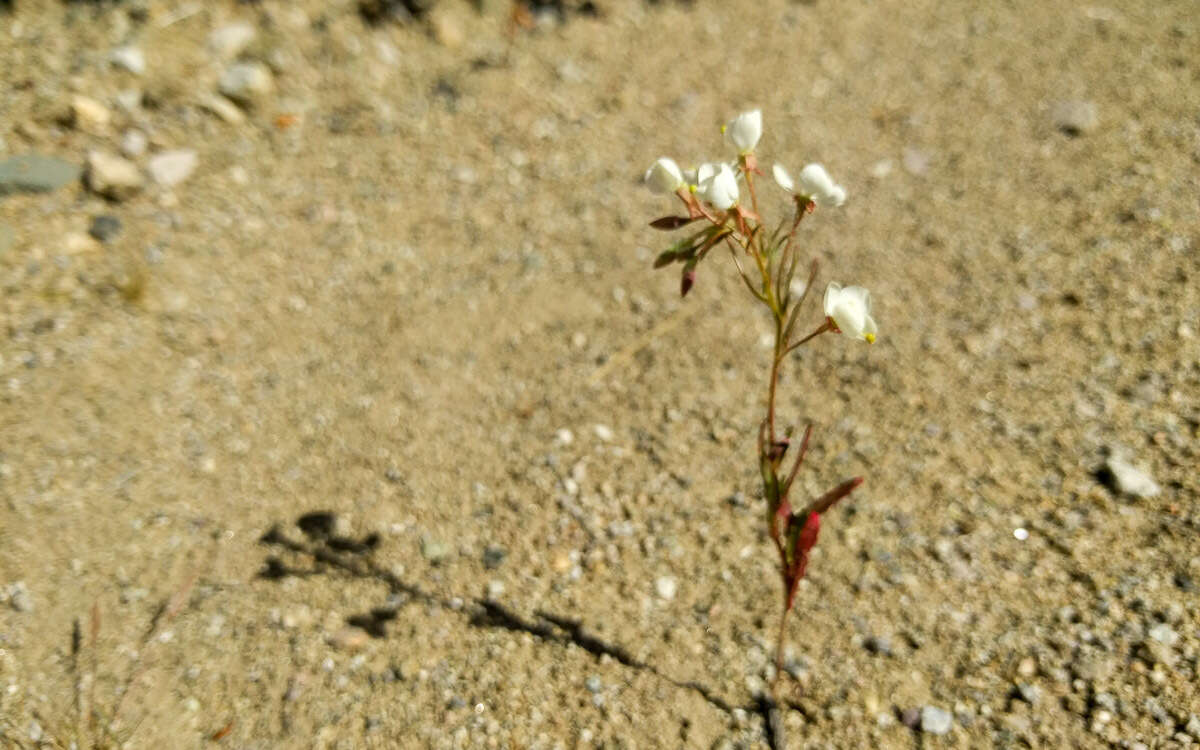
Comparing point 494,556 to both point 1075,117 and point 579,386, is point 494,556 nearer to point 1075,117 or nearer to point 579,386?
point 579,386

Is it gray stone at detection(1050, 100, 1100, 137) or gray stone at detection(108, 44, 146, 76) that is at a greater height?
Answer: gray stone at detection(1050, 100, 1100, 137)

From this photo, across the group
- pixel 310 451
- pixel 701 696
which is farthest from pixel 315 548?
pixel 701 696

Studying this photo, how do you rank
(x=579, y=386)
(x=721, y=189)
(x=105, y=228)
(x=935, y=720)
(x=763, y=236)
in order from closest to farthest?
1. (x=721, y=189)
2. (x=763, y=236)
3. (x=935, y=720)
4. (x=579, y=386)
5. (x=105, y=228)

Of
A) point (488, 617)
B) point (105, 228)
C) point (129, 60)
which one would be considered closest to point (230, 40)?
point (129, 60)

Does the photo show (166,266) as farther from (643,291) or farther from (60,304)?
(643,291)

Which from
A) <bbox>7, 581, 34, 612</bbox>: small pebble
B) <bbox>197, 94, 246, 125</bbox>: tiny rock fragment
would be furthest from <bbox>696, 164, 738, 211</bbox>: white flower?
<bbox>197, 94, 246, 125</bbox>: tiny rock fragment

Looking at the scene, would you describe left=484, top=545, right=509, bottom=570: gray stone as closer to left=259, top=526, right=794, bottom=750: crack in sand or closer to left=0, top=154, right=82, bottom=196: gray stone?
left=259, top=526, right=794, bottom=750: crack in sand

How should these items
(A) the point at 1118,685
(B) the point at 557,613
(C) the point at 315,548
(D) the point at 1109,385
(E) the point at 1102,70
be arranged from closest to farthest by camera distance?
1. (A) the point at 1118,685
2. (B) the point at 557,613
3. (C) the point at 315,548
4. (D) the point at 1109,385
5. (E) the point at 1102,70
